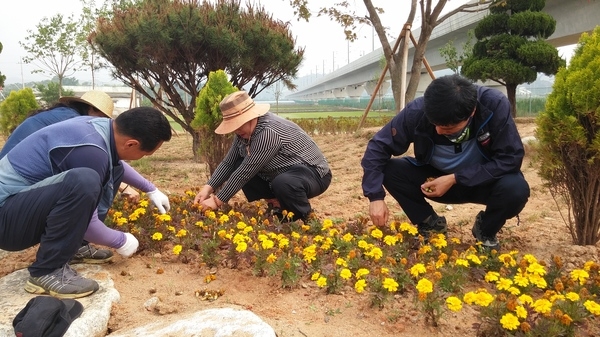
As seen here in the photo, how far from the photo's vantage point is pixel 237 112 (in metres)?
3.77

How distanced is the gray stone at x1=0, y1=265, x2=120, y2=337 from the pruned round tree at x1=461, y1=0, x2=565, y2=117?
12.0 metres

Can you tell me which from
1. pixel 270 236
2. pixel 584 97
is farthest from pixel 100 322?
pixel 584 97

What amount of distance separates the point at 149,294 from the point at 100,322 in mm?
403

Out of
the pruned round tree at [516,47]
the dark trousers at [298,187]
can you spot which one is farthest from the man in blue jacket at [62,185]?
the pruned round tree at [516,47]

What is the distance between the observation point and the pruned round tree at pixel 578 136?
9.62 feet

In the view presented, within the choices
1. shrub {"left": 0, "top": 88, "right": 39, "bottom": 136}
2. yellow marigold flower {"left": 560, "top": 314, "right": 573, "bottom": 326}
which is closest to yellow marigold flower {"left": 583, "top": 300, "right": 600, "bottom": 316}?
yellow marigold flower {"left": 560, "top": 314, "right": 573, "bottom": 326}

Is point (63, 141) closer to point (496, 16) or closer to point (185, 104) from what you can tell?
point (185, 104)

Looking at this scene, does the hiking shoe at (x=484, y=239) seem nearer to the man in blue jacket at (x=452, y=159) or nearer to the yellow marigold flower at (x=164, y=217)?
the man in blue jacket at (x=452, y=159)

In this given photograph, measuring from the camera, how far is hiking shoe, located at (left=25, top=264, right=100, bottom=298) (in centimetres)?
257

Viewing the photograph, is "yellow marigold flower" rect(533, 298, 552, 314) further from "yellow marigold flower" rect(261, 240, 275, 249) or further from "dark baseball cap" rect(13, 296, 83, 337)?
"dark baseball cap" rect(13, 296, 83, 337)

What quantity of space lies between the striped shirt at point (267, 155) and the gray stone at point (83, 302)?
1.18 m

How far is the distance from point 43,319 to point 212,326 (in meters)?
0.74

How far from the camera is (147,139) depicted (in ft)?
8.79

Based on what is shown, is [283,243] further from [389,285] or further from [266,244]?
[389,285]
